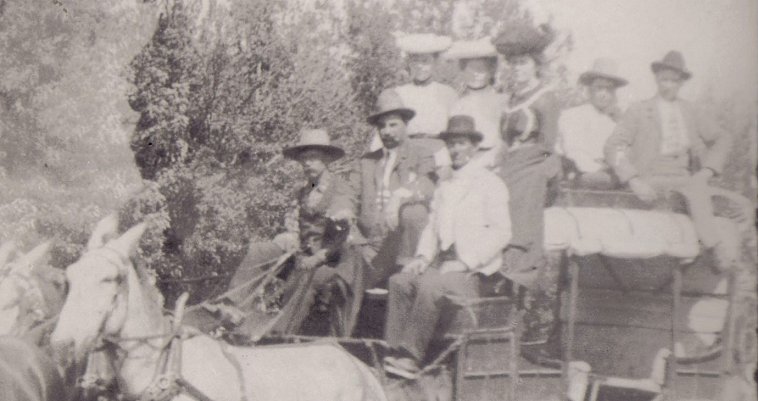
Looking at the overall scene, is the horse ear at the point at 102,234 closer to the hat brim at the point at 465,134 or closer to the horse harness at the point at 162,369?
the horse harness at the point at 162,369

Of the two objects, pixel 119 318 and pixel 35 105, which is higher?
pixel 35 105

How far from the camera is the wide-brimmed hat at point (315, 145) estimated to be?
434cm

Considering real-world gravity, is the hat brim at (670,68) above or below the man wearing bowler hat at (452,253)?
above

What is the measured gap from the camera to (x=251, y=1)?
331 inches

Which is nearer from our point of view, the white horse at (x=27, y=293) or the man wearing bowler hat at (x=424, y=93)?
the white horse at (x=27, y=293)

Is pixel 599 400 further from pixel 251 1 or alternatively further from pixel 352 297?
pixel 251 1

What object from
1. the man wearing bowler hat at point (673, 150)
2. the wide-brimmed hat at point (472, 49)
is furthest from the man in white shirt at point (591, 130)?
the wide-brimmed hat at point (472, 49)

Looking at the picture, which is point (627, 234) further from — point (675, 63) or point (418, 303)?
point (418, 303)

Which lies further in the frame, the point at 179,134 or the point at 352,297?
the point at 179,134

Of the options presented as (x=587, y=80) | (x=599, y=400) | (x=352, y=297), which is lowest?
(x=599, y=400)

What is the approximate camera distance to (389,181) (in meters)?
4.25

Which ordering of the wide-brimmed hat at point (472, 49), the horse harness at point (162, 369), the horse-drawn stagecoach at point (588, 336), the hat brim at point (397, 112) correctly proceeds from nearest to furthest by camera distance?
the horse harness at point (162, 369) → the horse-drawn stagecoach at point (588, 336) → the hat brim at point (397, 112) → the wide-brimmed hat at point (472, 49)

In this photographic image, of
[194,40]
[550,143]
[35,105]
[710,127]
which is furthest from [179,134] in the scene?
[710,127]

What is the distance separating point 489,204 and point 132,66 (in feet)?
13.3
